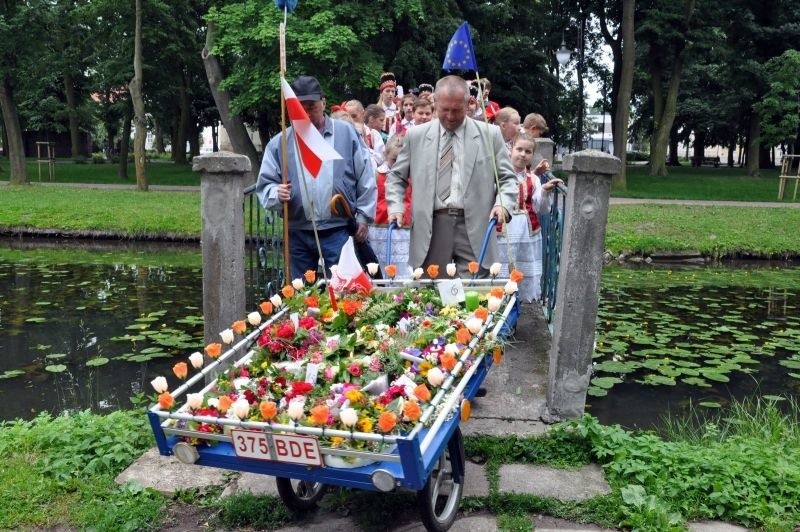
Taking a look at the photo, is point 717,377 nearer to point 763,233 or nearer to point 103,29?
point 763,233

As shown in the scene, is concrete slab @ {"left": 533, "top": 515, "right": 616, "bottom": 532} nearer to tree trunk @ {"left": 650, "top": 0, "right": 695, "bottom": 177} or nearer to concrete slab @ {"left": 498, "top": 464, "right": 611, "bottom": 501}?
concrete slab @ {"left": 498, "top": 464, "right": 611, "bottom": 501}

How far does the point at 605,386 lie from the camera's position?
6.29 meters

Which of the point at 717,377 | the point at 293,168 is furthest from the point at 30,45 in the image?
the point at 717,377

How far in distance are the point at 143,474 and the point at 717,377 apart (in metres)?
4.91

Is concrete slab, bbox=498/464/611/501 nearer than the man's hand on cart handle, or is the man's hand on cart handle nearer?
concrete slab, bbox=498/464/611/501

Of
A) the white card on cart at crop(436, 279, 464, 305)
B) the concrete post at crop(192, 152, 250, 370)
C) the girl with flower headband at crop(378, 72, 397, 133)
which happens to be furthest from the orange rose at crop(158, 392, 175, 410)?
the girl with flower headband at crop(378, 72, 397, 133)

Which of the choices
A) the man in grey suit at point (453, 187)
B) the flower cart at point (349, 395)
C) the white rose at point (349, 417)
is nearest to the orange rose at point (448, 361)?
the flower cart at point (349, 395)

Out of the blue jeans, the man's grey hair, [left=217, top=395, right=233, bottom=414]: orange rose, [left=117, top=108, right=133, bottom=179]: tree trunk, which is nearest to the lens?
[left=217, top=395, right=233, bottom=414]: orange rose

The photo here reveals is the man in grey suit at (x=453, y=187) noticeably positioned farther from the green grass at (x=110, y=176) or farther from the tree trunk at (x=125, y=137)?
the tree trunk at (x=125, y=137)

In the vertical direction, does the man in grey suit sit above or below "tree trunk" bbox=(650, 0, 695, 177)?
below

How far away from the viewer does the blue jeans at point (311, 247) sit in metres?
5.29

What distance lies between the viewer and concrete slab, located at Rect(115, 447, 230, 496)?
3.91 meters

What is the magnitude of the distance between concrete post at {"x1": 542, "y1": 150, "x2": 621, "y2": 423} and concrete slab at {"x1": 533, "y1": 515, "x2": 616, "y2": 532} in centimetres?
110

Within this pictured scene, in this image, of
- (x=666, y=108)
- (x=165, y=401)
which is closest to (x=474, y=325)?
(x=165, y=401)
